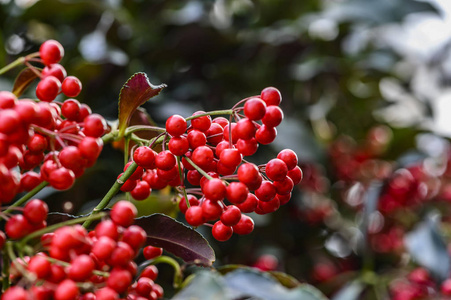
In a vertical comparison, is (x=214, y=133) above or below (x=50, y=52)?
below

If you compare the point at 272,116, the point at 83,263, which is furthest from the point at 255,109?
the point at 83,263

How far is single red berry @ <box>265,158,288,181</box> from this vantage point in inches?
20.6

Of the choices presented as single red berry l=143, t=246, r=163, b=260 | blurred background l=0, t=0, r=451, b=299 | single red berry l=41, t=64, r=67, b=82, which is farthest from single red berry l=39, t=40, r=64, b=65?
blurred background l=0, t=0, r=451, b=299

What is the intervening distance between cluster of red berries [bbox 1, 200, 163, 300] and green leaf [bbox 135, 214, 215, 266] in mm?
95

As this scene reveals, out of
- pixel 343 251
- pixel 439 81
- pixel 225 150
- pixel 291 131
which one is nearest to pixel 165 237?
pixel 225 150

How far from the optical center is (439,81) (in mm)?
2086

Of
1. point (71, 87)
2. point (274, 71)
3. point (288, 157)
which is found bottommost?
point (274, 71)

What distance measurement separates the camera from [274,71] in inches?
64.1

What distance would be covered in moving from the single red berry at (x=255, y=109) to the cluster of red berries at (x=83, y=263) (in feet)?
0.53

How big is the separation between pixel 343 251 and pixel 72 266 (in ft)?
4.63

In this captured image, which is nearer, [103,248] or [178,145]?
[103,248]

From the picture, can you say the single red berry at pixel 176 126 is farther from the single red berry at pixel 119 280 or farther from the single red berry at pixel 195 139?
the single red berry at pixel 119 280

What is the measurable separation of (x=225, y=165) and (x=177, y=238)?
0.32ft

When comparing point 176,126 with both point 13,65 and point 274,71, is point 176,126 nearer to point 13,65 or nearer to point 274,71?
point 13,65
